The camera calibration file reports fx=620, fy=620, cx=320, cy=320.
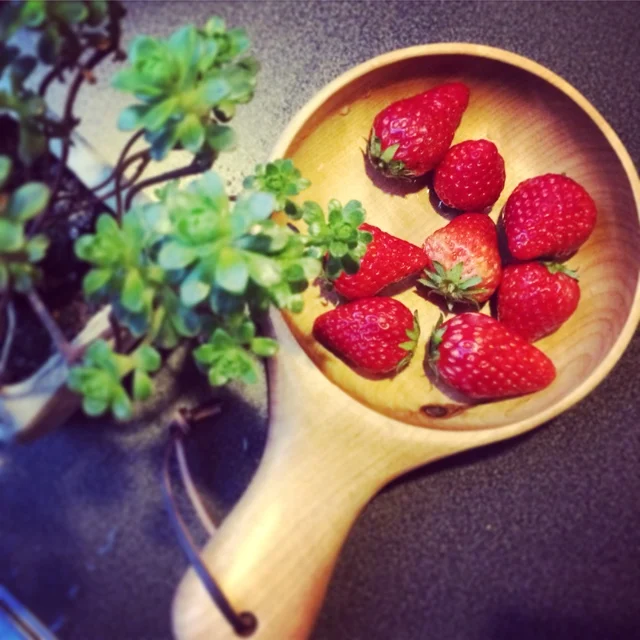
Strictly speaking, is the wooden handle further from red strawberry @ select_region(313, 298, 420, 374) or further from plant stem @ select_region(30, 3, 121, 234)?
plant stem @ select_region(30, 3, 121, 234)

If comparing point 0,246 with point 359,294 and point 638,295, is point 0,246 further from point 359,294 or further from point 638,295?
point 638,295

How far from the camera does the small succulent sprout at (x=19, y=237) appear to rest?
0.33m

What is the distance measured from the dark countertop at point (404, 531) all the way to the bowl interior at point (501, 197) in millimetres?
113

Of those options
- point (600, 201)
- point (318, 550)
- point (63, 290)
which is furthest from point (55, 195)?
point (600, 201)

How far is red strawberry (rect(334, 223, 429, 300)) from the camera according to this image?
57 cm

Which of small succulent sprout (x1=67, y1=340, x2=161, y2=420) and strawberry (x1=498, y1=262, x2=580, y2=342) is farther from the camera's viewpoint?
strawberry (x1=498, y1=262, x2=580, y2=342)

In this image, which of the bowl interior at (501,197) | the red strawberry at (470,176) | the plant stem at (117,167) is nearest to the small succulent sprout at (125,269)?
the plant stem at (117,167)

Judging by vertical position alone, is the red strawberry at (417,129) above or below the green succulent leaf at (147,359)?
above

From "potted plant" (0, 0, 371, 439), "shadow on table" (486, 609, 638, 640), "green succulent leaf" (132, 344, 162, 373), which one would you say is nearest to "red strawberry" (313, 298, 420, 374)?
"potted plant" (0, 0, 371, 439)

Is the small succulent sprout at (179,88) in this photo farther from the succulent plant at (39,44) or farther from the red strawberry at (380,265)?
the red strawberry at (380,265)

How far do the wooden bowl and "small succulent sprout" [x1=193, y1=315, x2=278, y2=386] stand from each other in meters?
0.11

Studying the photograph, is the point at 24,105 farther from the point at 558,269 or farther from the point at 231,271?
the point at 558,269

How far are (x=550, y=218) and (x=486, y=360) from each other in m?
0.15

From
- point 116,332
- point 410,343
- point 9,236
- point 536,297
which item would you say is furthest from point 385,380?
point 9,236
